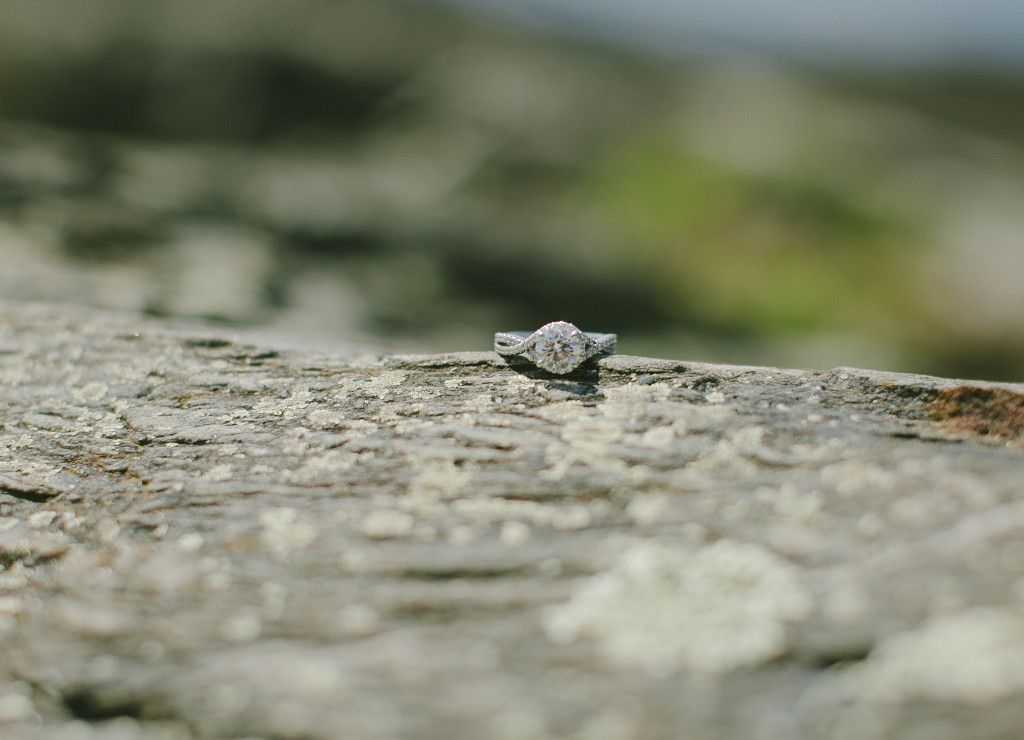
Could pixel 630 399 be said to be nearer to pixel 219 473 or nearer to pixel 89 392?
pixel 219 473

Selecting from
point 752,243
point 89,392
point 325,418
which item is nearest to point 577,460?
point 325,418

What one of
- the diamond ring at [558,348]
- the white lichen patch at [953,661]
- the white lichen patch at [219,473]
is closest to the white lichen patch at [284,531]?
the white lichen patch at [219,473]

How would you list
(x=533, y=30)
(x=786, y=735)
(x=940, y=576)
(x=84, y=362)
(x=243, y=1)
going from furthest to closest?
(x=533, y=30)
(x=243, y=1)
(x=84, y=362)
(x=940, y=576)
(x=786, y=735)

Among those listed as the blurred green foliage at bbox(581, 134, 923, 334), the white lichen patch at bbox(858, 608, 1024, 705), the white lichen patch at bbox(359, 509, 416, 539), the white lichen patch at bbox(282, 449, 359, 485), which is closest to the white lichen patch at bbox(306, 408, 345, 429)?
the white lichen patch at bbox(282, 449, 359, 485)

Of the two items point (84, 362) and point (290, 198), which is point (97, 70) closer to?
point (290, 198)

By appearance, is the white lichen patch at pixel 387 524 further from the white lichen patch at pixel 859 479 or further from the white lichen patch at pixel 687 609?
the white lichen patch at pixel 859 479

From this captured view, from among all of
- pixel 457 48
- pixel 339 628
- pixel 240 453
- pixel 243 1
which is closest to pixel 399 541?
pixel 339 628

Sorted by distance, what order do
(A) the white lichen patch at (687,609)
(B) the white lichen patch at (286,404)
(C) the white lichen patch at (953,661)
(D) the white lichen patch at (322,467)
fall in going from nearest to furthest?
(C) the white lichen patch at (953,661) → (A) the white lichen patch at (687,609) → (D) the white lichen patch at (322,467) → (B) the white lichen patch at (286,404)
